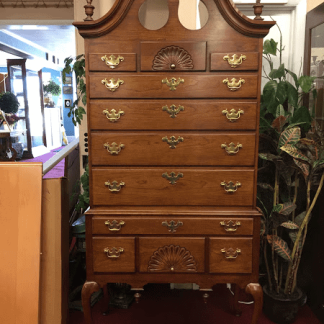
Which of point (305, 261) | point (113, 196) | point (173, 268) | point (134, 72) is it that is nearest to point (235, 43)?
point (134, 72)

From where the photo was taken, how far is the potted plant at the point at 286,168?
6.64 ft

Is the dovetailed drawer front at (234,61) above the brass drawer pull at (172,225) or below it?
above

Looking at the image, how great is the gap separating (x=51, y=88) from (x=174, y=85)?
10.8 meters

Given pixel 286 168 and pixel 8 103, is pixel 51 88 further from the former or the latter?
pixel 286 168

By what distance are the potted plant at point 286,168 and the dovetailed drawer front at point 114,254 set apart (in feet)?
2.93

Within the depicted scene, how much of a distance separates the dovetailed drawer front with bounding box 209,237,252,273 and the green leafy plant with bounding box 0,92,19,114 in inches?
262

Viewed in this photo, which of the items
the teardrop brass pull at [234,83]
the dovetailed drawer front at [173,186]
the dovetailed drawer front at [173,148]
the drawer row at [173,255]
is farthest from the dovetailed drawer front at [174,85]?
the drawer row at [173,255]

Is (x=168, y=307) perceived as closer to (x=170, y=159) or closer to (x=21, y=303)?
(x=21, y=303)

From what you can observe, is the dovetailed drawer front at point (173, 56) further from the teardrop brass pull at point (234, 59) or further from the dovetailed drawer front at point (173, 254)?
the dovetailed drawer front at point (173, 254)

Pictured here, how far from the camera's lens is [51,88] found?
1162cm

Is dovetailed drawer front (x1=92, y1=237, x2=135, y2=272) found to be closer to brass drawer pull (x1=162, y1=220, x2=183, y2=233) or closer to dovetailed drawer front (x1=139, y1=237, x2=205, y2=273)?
dovetailed drawer front (x1=139, y1=237, x2=205, y2=273)

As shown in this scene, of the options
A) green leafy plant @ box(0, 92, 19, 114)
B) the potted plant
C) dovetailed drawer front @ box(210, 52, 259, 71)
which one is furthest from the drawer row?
green leafy plant @ box(0, 92, 19, 114)

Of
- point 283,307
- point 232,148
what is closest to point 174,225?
point 232,148

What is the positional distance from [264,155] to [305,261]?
0.96m
